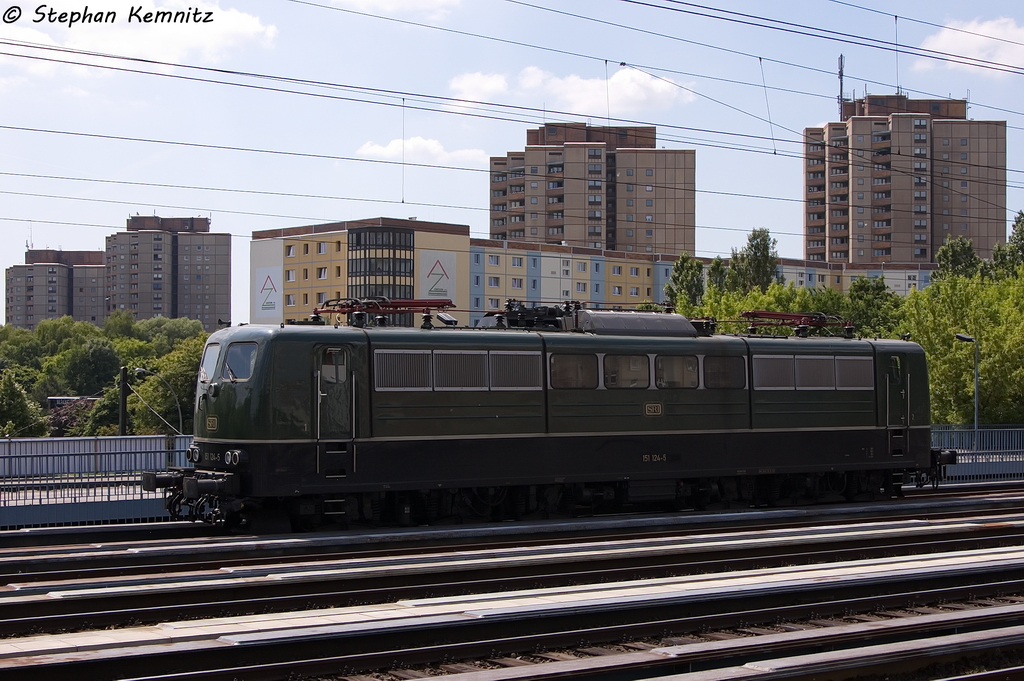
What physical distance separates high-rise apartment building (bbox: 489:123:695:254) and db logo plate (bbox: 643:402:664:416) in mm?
108505

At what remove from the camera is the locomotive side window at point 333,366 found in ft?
60.4

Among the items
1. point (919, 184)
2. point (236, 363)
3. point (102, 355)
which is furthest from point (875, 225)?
point (236, 363)

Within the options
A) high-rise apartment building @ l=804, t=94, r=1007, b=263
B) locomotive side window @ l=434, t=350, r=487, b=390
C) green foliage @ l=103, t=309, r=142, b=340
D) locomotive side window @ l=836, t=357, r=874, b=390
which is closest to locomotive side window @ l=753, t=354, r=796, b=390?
locomotive side window @ l=836, t=357, r=874, b=390

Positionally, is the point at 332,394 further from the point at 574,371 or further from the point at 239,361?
the point at 574,371

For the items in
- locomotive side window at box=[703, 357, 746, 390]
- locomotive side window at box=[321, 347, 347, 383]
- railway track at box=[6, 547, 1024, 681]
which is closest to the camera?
railway track at box=[6, 547, 1024, 681]

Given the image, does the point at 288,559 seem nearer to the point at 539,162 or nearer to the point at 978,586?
the point at 978,586

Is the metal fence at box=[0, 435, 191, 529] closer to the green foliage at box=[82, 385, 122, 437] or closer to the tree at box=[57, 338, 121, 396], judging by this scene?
the green foliage at box=[82, 385, 122, 437]

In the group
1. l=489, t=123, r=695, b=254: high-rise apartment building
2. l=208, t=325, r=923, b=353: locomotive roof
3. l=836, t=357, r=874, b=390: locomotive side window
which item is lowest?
l=836, t=357, r=874, b=390: locomotive side window

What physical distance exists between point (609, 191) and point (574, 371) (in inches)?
4524

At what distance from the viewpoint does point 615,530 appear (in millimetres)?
19594

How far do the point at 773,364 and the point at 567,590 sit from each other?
38.9 feet

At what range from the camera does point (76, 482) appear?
70.6 ft

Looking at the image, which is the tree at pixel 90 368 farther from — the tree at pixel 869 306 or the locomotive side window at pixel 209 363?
the locomotive side window at pixel 209 363

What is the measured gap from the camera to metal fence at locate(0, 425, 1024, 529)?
20.9 m
